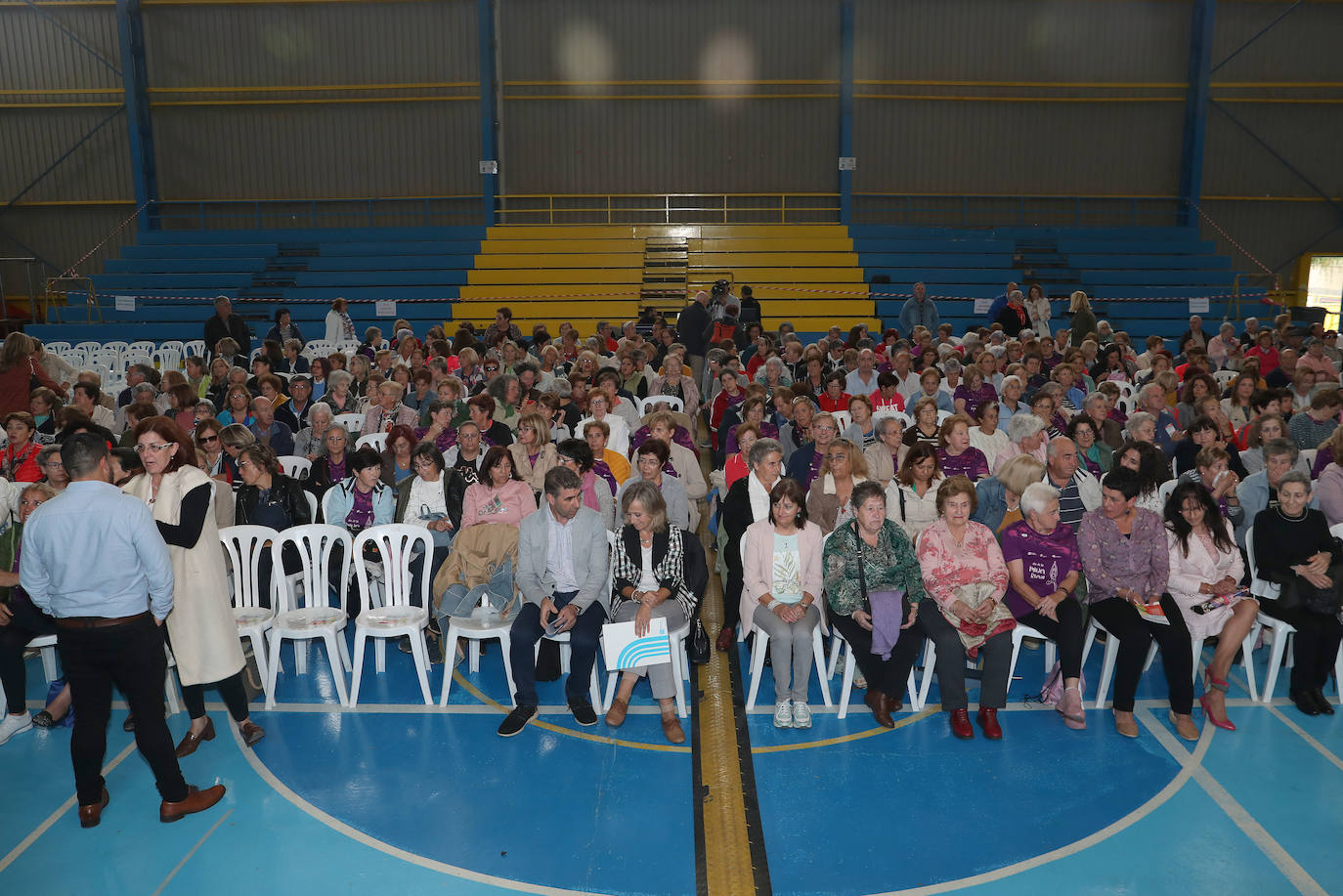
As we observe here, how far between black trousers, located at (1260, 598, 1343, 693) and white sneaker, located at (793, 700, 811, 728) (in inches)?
96.8

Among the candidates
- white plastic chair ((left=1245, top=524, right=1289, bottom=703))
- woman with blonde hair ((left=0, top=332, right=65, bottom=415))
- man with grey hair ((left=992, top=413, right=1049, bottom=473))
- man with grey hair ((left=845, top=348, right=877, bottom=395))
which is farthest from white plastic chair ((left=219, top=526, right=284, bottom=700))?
man with grey hair ((left=845, top=348, right=877, bottom=395))

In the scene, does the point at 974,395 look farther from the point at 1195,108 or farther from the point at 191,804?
the point at 1195,108

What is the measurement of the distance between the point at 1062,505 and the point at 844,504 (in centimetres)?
117

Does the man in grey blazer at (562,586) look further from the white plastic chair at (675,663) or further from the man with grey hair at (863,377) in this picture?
the man with grey hair at (863,377)

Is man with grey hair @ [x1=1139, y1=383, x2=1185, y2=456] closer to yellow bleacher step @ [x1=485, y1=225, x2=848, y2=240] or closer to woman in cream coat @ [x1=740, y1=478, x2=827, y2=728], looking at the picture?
woman in cream coat @ [x1=740, y1=478, x2=827, y2=728]

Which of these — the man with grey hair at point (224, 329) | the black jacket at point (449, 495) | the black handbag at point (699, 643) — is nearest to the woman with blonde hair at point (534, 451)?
the black jacket at point (449, 495)

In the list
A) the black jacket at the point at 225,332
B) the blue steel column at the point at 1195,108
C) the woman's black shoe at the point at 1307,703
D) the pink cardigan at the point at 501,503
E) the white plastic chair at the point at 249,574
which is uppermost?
the blue steel column at the point at 1195,108

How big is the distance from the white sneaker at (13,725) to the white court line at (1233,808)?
548 cm

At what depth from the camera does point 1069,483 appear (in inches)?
212

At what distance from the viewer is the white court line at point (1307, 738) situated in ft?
14.4

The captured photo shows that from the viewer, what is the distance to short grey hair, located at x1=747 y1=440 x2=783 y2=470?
5312 mm

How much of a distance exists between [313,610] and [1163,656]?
14.0ft

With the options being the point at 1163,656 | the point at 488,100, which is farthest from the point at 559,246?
the point at 1163,656

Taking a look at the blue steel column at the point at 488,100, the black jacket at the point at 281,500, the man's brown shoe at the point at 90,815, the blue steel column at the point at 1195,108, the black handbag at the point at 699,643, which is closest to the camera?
the man's brown shoe at the point at 90,815
